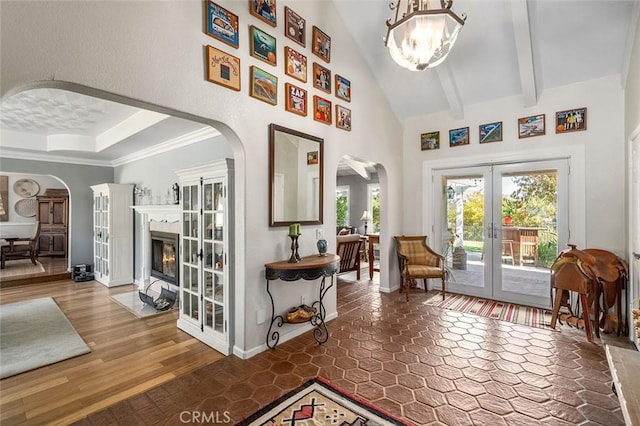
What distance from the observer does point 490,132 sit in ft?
14.8

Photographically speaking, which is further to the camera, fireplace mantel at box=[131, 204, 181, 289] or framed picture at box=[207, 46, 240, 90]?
fireplace mantel at box=[131, 204, 181, 289]

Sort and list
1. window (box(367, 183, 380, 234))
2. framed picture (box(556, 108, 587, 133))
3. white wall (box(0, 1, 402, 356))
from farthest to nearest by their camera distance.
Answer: window (box(367, 183, 380, 234)), framed picture (box(556, 108, 587, 133)), white wall (box(0, 1, 402, 356))

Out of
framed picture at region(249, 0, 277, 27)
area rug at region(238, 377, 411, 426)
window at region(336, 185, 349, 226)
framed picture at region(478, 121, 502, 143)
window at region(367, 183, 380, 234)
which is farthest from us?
window at region(336, 185, 349, 226)

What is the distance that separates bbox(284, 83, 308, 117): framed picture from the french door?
9.70ft

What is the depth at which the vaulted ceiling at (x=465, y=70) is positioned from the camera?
3.23 meters

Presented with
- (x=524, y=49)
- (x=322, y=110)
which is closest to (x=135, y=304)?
(x=322, y=110)

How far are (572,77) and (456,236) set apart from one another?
270cm

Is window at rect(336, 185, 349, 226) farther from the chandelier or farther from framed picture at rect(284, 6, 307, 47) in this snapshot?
the chandelier

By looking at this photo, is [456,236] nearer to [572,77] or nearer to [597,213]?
[597,213]

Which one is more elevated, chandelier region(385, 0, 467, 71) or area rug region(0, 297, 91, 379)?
chandelier region(385, 0, 467, 71)

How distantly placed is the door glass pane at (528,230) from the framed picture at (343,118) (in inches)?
104

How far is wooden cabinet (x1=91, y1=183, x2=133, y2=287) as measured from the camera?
220 inches

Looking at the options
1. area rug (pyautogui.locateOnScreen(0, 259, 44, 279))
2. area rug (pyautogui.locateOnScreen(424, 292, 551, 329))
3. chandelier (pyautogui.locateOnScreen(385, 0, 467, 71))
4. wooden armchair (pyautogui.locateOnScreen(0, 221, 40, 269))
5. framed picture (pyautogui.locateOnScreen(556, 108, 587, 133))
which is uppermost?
chandelier (pyautogui.locateOnScreen(385, 0, 467, 71))

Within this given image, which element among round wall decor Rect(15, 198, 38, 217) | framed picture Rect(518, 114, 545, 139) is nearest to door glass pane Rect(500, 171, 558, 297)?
framed picture Rect(518, 114, 545, 139)
